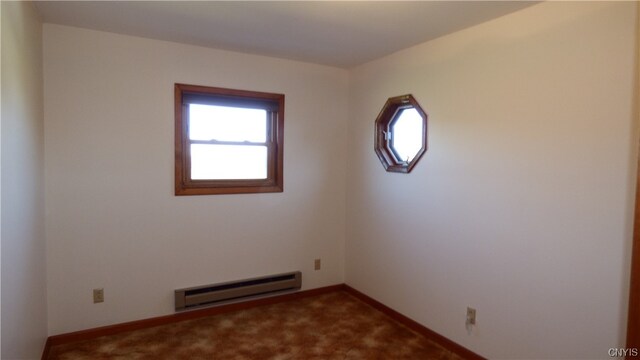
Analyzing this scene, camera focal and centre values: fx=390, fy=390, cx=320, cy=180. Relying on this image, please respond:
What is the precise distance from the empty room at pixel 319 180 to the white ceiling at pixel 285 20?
0.07 ft

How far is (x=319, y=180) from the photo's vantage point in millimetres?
3904

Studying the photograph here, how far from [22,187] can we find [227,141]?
1.65 meters

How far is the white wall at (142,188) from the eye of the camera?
9.27ft

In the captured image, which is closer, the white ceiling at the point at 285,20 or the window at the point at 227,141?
the white ceiling at the point at 285,20

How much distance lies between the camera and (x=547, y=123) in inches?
87.7

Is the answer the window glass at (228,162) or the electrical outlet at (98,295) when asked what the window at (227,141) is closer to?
the window glass at (228,162)

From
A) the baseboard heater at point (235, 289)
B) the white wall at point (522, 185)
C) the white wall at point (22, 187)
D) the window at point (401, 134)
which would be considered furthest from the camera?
the baseboard heater at point (235, 289)

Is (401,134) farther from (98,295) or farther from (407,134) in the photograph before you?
(98,295)

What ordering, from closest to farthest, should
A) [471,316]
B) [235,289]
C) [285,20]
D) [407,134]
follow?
1. [285,20]
2. [471,316]
3. [407,134]
4. [235,289]

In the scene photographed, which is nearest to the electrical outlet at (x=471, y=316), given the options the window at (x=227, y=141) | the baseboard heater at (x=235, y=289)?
the baseboard heater at (x=235, y=289)

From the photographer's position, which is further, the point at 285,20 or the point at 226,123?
the point at 226,123

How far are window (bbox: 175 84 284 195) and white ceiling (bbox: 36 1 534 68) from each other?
465mm

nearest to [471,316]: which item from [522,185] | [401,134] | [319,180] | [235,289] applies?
[522,185]

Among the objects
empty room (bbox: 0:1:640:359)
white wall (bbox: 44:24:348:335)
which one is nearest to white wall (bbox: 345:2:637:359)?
empty room (bbox: 0:1:640:359)
